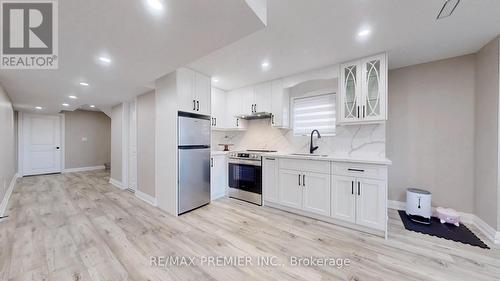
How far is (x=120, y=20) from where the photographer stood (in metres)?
1.50

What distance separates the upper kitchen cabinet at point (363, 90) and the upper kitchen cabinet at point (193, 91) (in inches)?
91.1

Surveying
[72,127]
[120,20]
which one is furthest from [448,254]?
[72,127]

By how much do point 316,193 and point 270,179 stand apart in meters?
0.83

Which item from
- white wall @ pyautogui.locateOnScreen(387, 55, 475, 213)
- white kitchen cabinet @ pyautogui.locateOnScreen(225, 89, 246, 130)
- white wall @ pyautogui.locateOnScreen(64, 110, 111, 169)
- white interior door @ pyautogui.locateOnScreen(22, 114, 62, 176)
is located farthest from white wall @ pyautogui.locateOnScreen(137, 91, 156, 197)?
white interior door @ pyautogui.locateOnScreen(22, 114, 62, 176)

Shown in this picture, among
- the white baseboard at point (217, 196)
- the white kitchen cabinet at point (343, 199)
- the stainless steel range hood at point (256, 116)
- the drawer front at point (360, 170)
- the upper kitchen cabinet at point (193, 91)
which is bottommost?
Answer: the white baseboard at point (217, 196)

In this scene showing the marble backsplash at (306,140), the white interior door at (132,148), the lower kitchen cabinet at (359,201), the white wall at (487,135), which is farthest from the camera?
the white interior door at (132,148)

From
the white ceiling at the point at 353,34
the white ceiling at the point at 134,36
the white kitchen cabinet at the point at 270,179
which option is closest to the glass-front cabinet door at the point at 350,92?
the white ceiling at the point at 353,34

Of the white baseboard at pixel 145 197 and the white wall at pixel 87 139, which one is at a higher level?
the white wall at pixel 87 139

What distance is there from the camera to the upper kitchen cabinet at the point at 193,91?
2910 mm

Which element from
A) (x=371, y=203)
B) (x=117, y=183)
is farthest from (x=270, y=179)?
(x=117, y=183)

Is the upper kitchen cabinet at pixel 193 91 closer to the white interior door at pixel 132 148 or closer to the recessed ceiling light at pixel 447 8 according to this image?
the white interior door at pixel 132 148

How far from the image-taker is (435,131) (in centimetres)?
284

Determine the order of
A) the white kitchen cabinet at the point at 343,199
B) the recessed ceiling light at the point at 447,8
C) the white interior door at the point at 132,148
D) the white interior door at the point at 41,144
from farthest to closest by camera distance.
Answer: the white interior door at the point at 41,144 < the white interior door at the point at 132,148 < the white kitchen cabinet at the point at 343,199 < the recessed ceiling light at the point at 447,8

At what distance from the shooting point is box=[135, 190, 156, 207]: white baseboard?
11.2 feet
